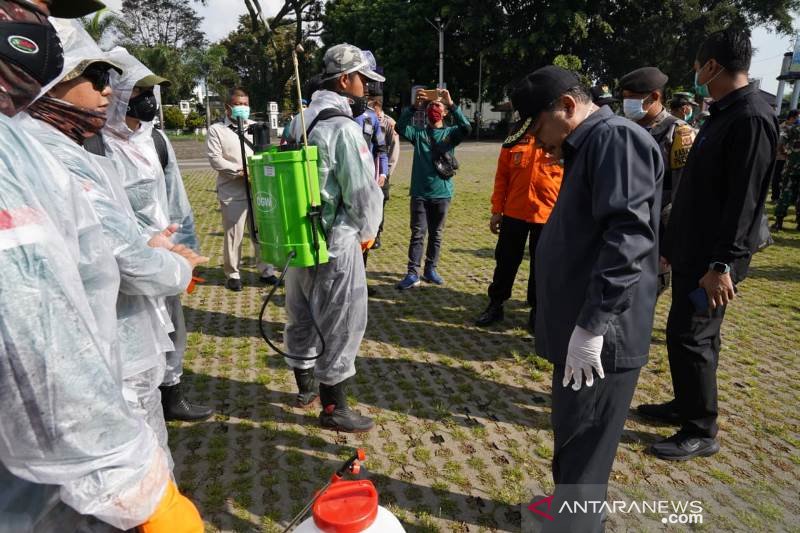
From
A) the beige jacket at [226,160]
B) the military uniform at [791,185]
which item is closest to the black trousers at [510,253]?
the beige jacket at [226,160]

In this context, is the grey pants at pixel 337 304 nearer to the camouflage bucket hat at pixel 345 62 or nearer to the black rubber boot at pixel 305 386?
the black rubber boot at pixel 305 386

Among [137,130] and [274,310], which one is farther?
[274,310]

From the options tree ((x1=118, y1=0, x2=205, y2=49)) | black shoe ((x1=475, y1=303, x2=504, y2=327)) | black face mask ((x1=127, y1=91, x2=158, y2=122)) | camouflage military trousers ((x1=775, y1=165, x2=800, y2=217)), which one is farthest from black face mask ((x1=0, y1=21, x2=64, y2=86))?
tree ((x1=118, y1=0, x2=205, y2=49))

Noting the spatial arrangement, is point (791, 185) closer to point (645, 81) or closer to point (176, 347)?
point (645, 81)

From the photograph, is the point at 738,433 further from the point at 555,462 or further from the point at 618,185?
the point at 618,185

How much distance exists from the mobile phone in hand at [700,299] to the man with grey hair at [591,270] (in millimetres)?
944

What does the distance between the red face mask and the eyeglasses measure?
4070 millimetres

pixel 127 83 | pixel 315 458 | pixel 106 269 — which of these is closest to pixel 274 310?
pixel 315 458

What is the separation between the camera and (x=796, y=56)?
21.2m

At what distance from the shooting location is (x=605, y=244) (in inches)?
70.2

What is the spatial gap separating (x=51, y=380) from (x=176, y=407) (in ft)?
8.52

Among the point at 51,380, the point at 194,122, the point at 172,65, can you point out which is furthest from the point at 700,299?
the point at 172,65

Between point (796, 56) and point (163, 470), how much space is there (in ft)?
91.8

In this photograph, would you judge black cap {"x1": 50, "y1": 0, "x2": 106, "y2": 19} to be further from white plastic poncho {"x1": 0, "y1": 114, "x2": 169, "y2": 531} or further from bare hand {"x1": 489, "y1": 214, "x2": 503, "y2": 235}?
bare hand {"x1": 489, "y1": 214, "x2": 503, "y2": 235}
